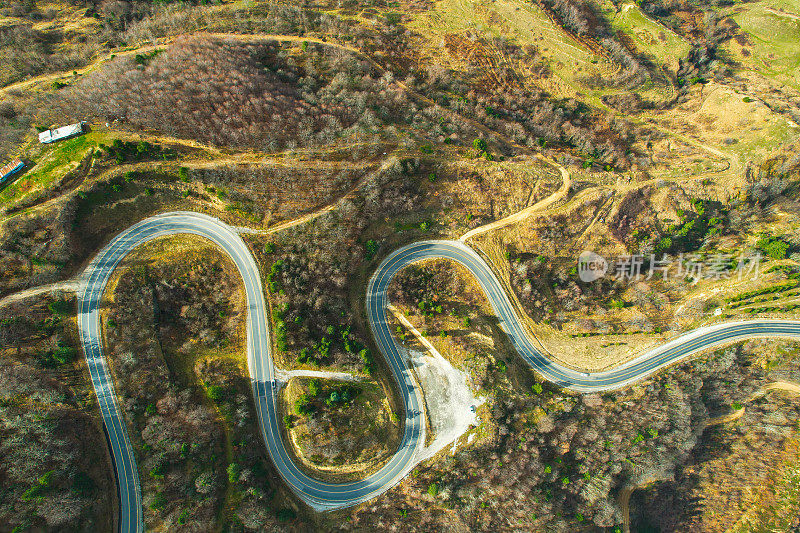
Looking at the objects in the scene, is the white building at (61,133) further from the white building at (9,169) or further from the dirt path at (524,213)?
the dirt path at (524,213)

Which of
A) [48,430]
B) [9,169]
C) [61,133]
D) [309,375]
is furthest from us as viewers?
[309,375]

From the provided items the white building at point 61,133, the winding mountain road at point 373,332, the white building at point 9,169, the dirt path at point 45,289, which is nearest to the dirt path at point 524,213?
the winding mountain road at point 373,332

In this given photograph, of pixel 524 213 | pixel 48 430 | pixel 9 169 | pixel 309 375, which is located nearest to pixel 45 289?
pixel 9 169

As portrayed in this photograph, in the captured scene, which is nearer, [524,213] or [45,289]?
[45,289]

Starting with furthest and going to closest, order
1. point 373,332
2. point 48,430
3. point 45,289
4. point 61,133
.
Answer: point 373,332 < point 61,133 < point 45,289 < point 48,430

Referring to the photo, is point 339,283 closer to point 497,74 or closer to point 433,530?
point 433,530

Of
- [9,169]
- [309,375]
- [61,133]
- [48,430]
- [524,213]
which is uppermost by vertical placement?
[61,133]

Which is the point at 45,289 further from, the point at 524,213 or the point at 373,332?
the point at 524,213
